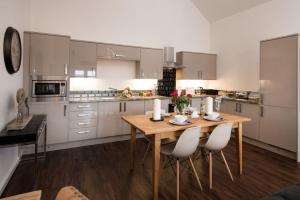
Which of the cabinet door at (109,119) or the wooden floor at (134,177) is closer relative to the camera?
the wooden floor at (134,177)

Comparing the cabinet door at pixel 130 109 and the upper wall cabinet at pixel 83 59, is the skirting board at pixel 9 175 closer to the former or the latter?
the upper wall cabinet at pixel 83 59

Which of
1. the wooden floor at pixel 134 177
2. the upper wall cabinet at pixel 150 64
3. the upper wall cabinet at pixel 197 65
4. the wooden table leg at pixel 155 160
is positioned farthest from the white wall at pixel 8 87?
the upper wall cabinet at pixel 197 65

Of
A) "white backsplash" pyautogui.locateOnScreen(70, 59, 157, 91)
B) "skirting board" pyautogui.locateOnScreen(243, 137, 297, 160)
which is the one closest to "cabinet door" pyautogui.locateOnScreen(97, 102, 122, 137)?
"white backsplash" pyautogui.locateOnScreen(70, 59, 157, 91)

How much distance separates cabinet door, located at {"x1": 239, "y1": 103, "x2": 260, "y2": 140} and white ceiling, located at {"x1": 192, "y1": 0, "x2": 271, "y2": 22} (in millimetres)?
2339

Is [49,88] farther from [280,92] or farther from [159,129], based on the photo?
[280,92]

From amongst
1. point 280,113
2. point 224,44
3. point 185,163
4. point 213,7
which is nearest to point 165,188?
point 185,163

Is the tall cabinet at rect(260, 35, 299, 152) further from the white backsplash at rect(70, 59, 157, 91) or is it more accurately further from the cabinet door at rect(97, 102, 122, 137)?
the cabinet door at rect(97, 102, 122, 137)

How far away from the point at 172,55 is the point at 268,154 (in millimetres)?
3159

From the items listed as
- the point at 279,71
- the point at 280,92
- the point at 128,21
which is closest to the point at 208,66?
the point at 279,71

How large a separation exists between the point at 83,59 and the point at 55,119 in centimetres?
132

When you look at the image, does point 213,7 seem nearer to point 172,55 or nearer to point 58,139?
point 172,55

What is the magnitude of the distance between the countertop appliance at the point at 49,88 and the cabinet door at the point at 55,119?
0.44ft

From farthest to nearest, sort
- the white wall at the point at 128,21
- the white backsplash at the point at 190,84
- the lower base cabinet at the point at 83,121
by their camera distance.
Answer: the white backsplash at the point at 190,84 → the white wall at the point at 128,21 → the lower base cabinet at the point at 83,121

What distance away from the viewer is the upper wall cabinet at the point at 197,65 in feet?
16.9
